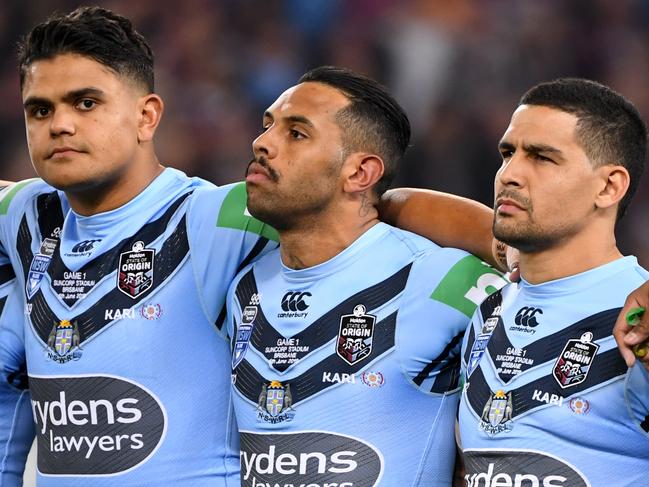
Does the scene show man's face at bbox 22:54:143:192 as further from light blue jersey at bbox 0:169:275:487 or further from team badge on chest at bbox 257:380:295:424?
team badge on chest at bbox 257:380:295:424

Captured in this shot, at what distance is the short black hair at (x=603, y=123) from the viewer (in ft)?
12.0

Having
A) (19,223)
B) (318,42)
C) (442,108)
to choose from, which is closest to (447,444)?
(19,223)

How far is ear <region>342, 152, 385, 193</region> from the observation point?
4.10m

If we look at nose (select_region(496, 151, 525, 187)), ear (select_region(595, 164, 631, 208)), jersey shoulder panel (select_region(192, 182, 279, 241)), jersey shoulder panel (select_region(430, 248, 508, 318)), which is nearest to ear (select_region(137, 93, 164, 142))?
jersey shoulder panel (select_region(192, 182, 279, 241))

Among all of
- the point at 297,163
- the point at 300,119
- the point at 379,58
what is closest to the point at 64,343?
the point at 297,163

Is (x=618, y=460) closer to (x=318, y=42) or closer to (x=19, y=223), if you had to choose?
(x=19, y=223)

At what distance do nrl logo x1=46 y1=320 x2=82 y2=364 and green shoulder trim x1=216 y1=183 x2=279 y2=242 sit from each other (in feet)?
2.01

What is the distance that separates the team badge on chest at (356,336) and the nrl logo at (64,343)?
919 mm

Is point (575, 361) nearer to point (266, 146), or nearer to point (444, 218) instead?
point (444, 218)

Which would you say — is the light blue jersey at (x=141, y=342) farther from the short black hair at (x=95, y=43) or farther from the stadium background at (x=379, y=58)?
the stadium background at (x=379, y=58)

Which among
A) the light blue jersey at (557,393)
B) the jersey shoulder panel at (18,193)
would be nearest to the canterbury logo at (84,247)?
the jersey shoulder panel at (18,193)

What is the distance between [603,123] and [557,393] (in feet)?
2.73

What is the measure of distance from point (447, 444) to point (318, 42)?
6.03 metres

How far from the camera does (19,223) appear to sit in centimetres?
450
